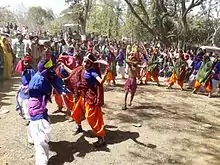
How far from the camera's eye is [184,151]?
24.6ft

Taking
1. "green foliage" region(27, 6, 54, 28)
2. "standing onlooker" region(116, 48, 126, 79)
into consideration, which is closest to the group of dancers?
"standing onlooker" region(116, 48, 126, 79)

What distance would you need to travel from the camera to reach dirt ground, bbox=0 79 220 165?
22.4 ft

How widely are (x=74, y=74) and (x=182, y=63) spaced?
312 inches

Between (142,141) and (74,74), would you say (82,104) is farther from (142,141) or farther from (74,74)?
(142,141)

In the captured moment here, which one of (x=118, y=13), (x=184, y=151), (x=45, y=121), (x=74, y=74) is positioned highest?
(x=118, y=13)

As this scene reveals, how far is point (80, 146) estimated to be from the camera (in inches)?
285

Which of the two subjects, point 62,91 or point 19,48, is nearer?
point 62,91

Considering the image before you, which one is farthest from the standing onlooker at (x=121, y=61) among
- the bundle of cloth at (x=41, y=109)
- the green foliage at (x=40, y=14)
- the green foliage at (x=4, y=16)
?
the green foliage at (x=40, y=14)

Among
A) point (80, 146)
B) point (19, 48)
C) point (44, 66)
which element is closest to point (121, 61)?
point (19, 48)

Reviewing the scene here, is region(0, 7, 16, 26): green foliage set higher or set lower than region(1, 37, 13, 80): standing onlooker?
higher

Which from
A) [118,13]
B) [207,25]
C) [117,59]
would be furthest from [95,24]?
[117,59]

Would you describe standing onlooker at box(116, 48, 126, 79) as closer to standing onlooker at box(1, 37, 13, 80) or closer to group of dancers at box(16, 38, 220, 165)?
standing onlooker at box(1, 37, 13, 80)

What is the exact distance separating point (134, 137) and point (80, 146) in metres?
1.27

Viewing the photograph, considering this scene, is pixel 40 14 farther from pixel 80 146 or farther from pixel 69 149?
pixel 69 149
